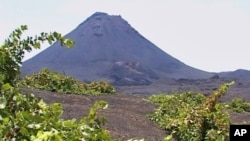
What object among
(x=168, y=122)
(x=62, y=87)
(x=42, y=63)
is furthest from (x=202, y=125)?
(x=42, y=63)

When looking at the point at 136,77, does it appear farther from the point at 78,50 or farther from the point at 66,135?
the point at 66,135

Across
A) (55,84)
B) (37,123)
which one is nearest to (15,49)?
(37,123)

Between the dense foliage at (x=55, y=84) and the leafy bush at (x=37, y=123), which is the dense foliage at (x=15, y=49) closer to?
the leafy bush at (x=37, y=123)

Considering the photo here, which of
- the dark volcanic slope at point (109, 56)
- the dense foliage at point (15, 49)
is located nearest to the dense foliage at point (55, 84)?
the dense foliage at point (15, 49)

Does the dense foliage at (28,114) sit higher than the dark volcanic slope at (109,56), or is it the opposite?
the dark volcanic slope at (109,56)

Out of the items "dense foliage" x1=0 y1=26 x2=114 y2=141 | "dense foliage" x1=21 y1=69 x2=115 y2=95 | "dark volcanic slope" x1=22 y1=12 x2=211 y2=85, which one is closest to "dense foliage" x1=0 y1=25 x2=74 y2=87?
"dense foliage" x1=0 y1=26 x2=114 y2=141

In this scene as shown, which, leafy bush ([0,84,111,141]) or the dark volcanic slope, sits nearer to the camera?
leafy bush ([0,84,111,141])

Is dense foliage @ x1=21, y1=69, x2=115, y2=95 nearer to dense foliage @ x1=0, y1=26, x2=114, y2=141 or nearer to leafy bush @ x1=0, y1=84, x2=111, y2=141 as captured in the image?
dense foliage @ x1=0, y1=26, x2=114, y2=141

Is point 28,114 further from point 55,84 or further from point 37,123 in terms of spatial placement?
point 55,84
